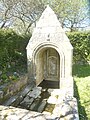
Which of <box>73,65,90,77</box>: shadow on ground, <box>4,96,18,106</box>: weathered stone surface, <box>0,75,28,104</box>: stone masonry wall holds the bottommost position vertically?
<box>4,96,18,106</box>: weathered stone surface

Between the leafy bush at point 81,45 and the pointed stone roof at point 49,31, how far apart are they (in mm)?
6245

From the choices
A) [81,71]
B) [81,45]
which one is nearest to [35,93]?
[81,71]

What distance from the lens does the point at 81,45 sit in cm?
1593

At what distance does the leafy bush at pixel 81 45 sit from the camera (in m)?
15.8

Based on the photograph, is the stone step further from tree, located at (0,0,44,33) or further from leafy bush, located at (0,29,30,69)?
tree, located at (0,0,44,33)

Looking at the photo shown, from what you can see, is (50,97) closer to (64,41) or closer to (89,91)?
(89,91)

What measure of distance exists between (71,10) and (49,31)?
15.7 metres

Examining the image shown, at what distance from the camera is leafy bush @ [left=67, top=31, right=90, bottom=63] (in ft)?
51.7

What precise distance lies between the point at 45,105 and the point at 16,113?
284cm

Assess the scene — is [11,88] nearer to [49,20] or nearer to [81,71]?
[49,20]

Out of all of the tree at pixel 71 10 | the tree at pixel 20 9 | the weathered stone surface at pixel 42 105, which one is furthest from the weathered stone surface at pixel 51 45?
the tree at pixel 71 10

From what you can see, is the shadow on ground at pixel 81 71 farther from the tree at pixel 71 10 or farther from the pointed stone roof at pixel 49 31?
the tree at pixel 71 10

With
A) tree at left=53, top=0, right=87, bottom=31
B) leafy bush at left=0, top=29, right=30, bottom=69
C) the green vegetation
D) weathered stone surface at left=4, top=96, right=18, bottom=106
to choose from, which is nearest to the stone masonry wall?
weathered stone surface at left=4, top=96, right=18, bottom=106

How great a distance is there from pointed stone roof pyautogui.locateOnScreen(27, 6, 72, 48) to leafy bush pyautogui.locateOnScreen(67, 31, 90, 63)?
624 cm
